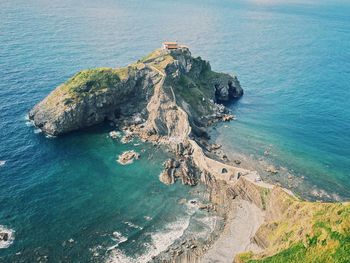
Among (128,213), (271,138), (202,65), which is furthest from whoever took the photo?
(202,65)

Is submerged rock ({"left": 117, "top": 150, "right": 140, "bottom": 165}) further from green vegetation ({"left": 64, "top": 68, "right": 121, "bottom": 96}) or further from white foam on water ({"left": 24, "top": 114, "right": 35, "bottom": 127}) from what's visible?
white foam on water ({"left": 24, "top": 114, "right": 35, "bottom": 127})

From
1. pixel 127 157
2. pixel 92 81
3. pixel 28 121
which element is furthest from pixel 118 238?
pixel 92 81

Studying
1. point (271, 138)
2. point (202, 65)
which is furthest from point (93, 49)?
point (271, 138)

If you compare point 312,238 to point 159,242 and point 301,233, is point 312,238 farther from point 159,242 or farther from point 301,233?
A: point 159,242

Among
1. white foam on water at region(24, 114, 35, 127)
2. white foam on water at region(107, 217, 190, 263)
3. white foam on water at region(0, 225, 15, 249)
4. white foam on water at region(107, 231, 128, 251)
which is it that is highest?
white foam on water at region(24, 114, 35, 127)

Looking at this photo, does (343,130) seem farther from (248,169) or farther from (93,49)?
(93,49)

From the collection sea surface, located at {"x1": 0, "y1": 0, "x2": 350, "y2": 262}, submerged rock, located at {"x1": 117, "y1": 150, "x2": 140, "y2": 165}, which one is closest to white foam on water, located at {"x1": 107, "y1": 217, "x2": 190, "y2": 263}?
sea surface, located at {"x1": 0, "y1": 0, "x2": 350, "y2": 262}
